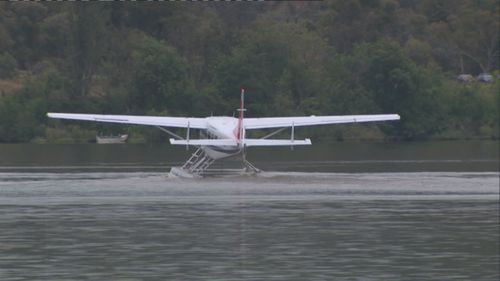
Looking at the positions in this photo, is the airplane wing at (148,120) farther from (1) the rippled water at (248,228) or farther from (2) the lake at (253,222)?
(1) the rippled water at (248,228)

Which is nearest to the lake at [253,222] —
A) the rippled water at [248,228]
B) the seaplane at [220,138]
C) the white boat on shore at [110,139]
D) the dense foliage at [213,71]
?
the rippled water at [248,228]

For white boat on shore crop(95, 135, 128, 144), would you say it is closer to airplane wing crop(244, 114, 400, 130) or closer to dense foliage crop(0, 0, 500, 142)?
dense foliage crop(0, 0, 500, 142)

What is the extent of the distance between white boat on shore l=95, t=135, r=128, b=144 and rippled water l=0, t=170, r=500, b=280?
2750 cm

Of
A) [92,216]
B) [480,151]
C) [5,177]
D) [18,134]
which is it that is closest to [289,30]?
[18,134]

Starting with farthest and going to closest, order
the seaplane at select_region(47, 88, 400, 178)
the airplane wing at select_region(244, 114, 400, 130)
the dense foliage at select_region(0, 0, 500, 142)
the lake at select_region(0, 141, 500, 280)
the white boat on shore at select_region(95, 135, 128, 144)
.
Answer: the dense foliage at select_region(0, 0, 500, 142)
the white boat on shore at select_region(95, 135, 128, 144)
the airplane wing at select_region(244, 114, 400, 130)
the seaplane at select_region(47, 88, 400, 178)
the lake at select_region(0, 141, 500, 280)

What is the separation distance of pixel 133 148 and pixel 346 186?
25.8 m

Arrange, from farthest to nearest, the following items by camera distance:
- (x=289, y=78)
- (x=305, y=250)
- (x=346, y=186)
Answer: (x=289, y=78)
(x=346, y=186)
(x=305, y=250)

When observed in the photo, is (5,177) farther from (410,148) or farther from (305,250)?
(410,148)

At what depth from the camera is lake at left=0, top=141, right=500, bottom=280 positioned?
19.6 m

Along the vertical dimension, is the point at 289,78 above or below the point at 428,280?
above

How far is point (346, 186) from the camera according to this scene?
34.8 metres

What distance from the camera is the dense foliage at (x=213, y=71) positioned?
6844cm

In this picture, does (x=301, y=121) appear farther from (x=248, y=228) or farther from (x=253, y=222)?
(x=248, y=228)

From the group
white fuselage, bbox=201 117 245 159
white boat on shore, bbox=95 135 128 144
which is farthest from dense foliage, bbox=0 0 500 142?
white fuselage, bbox=201 117 245 159
